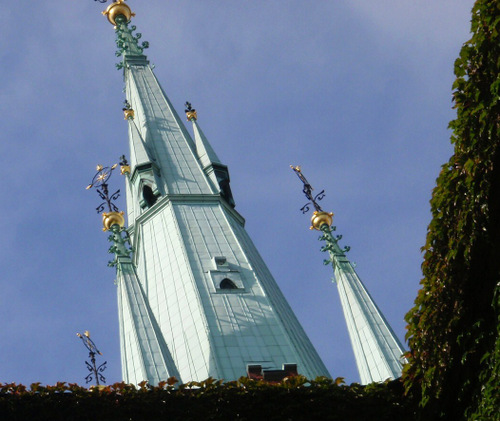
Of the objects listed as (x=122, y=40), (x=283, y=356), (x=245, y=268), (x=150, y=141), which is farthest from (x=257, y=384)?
(x=122, y=40)

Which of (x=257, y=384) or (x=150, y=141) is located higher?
(x=150, y=141)

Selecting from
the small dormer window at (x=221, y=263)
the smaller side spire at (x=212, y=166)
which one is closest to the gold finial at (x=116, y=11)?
the smaller side spire at (x=212, y=166)

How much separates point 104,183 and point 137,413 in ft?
88.9

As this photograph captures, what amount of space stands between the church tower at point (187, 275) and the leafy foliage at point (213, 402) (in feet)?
36.1

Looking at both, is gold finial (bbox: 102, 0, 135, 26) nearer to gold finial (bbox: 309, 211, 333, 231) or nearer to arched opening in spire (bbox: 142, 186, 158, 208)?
arched opening in spire (bbox: 142, 186, 158, 208)

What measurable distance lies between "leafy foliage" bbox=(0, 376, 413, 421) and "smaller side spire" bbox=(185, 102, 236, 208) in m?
28.5

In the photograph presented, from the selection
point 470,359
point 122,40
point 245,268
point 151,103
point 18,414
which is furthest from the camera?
point 122,40

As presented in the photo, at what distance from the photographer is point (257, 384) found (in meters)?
22.5

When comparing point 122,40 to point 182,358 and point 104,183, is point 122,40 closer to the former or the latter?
point 104,183

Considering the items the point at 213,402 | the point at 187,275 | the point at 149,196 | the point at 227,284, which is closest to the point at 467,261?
the point at 213,402

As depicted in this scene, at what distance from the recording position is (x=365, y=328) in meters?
40.3

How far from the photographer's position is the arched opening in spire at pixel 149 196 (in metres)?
51.0

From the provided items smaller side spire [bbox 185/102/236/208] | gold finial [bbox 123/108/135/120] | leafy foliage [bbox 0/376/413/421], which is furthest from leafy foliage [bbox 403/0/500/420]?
gold finial [bbox 123/108/135/120]

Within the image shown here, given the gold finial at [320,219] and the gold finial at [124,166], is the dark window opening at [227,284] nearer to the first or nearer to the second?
the gold finial at [320,219]
